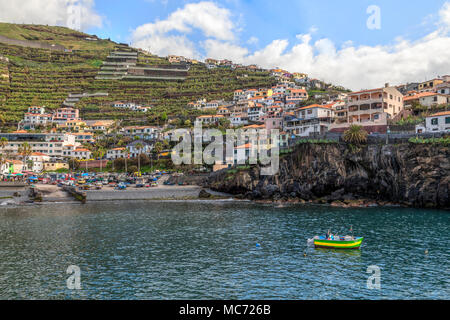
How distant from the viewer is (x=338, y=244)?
35969 millimetres

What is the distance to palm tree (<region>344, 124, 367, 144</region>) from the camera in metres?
74.6

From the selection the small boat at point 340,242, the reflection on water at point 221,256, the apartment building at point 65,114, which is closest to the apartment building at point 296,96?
the apartment building at point 65,114

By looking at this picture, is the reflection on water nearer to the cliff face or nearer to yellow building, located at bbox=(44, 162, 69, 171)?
the cliff face

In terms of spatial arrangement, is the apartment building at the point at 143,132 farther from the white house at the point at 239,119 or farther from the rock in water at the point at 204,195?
the rock in water at the point at 204,195

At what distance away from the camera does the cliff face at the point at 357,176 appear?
214ft

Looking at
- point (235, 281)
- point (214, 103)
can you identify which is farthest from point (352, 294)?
point (214, 103)

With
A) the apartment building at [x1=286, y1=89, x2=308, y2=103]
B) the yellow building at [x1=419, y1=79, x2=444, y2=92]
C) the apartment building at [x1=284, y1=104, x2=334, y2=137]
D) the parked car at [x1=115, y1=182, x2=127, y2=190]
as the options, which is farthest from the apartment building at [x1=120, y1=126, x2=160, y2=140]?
the yellow building at [x1=419, y1=79, x2=444, y2=92]

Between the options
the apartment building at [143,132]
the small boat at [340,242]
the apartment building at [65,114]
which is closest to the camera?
the small boat at [340,242]

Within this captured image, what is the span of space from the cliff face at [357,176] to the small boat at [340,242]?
37940 mm

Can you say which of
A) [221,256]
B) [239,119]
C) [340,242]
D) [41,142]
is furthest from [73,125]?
[340,242]

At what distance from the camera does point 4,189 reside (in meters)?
89.9

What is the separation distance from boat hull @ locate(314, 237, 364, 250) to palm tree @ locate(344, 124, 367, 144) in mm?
43755

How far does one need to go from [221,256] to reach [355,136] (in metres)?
53.2
